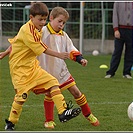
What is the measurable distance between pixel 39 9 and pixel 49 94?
1.11m

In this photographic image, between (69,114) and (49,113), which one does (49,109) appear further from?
(69,114)

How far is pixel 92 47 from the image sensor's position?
2144 centimetres

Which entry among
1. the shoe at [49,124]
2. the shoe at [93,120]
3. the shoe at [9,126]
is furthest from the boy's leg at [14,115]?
the shoe at [93,120]

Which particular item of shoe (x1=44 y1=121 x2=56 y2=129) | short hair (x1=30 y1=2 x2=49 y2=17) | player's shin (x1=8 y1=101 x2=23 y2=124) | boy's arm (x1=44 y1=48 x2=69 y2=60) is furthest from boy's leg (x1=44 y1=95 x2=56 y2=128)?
short hair (x1=30 y1=2 x2=49 y2=17)

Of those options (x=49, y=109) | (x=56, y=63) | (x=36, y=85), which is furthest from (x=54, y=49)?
(x=49, y=109)

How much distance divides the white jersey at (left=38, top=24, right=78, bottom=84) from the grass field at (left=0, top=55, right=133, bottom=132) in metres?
0.63

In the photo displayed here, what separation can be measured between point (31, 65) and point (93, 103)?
2.26 m

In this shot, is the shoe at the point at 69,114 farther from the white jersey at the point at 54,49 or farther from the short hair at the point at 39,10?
the short hair at the point at 39,10

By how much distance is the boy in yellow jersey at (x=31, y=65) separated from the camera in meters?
5.83

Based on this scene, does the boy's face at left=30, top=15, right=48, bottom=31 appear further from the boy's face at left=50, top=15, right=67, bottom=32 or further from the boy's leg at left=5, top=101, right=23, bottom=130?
the boy's leg at left=5, top=101, right=23, bottom=130

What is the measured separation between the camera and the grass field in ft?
20.4

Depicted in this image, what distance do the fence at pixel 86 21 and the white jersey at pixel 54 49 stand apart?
14.7 m

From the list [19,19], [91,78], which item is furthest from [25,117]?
[19,19]

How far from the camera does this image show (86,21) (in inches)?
848
